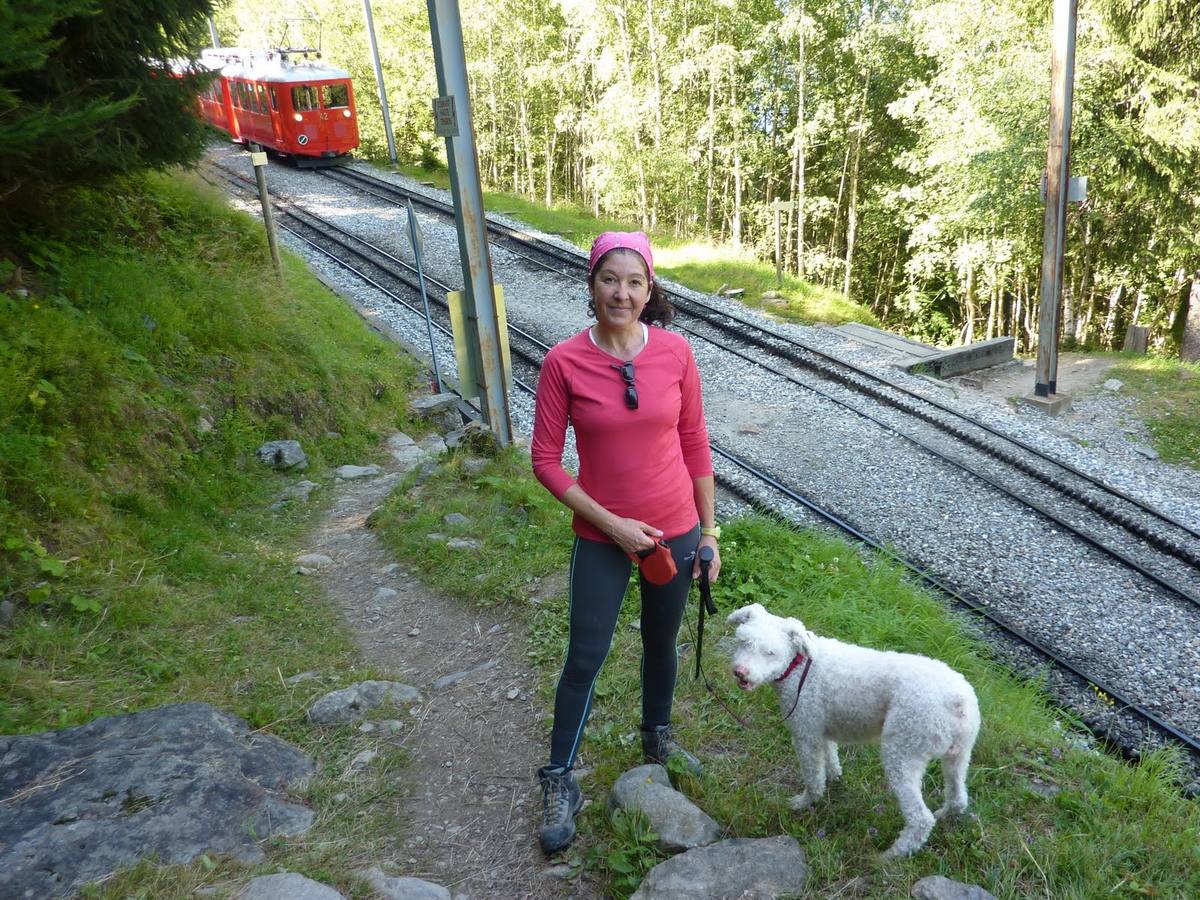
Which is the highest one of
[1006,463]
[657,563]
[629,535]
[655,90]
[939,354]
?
[655,90]

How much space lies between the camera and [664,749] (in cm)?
343

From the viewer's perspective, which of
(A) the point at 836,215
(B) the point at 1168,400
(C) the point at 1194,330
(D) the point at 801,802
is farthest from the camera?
(A) the point at 836,215

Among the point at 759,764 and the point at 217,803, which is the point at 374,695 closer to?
the point at 217,803

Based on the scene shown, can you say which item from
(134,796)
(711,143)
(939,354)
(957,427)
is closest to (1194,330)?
(939,354)

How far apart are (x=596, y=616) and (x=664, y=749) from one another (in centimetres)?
92

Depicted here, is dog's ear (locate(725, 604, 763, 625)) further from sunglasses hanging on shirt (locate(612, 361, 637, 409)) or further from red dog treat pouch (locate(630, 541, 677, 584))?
sunglasses hanging on shirt (locate(612, 361, 637, 409))

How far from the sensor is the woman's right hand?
270 centimetres

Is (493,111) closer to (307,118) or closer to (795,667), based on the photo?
Result: (307,118)

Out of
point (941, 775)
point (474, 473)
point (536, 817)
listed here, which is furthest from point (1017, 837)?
point (474, 473)

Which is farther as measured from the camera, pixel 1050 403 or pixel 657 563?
pixel 1050 403

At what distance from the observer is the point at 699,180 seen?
1080 inches

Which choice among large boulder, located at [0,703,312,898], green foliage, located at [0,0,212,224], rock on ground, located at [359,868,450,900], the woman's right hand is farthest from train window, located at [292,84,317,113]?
rock on ground, located at [359,868,450,900]

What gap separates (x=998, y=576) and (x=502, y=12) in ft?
96.0

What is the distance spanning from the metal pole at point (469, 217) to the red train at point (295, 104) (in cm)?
1827
